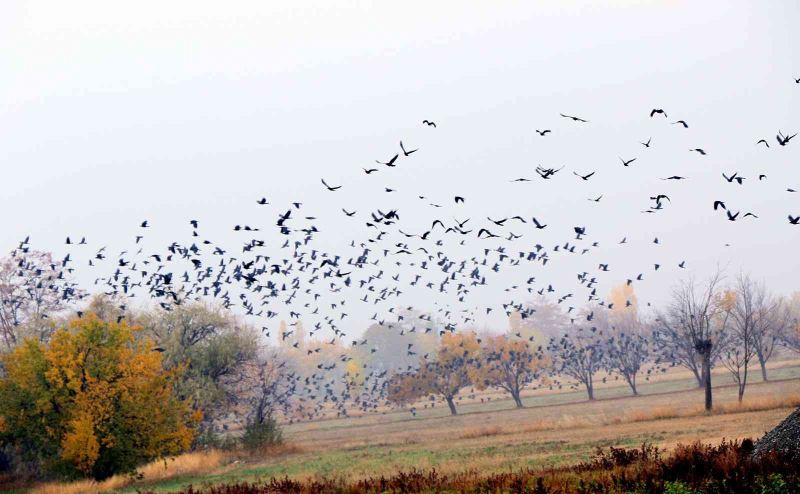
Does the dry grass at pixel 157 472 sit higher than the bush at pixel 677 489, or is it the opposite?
the bush at pixel 677 489

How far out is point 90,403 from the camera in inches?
1538

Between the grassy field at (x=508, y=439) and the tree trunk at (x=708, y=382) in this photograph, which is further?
the tree trunk at (x=708, y=382)

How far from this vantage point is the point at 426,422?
262 ft

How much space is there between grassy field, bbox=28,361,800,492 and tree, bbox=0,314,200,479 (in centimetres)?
249

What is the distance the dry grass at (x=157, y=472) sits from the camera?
118ft

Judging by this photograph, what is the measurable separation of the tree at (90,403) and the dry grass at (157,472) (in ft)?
2.83

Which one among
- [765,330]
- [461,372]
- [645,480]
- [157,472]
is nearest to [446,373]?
[461,372]

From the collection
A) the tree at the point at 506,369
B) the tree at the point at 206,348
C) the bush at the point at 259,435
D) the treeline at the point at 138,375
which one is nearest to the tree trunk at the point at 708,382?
the treeline at the point at 138,375

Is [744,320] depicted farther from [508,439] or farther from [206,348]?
[206,348]

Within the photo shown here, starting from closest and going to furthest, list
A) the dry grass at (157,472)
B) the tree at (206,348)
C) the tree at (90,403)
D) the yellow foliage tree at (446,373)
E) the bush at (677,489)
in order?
the bush at (677,489)
the dry grass at (157,472)
the tree at (90,403)
the tree at (206,348)
the yellow foliage tree at (446,373)

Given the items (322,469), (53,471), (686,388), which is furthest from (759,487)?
(686,388)

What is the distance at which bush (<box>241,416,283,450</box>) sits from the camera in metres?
54.1

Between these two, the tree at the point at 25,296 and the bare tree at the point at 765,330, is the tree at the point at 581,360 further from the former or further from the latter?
the tree at the point at 25,296

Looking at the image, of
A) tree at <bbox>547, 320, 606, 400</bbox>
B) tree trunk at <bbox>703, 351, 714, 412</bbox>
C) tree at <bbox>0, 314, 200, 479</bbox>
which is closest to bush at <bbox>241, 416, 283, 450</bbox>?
tree at <bbox>0, 314, 200, 479</bbox>
